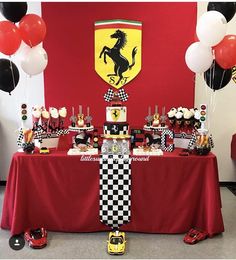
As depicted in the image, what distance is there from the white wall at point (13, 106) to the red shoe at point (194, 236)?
2329 millimetres

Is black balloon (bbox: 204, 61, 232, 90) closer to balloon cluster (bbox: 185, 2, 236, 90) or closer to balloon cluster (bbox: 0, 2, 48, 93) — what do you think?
balloon cluster (bbox: 185, 2, 236, 90)

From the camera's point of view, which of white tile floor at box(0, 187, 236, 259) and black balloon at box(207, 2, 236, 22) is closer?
white tile floor at box(0, 187, 236, 259)

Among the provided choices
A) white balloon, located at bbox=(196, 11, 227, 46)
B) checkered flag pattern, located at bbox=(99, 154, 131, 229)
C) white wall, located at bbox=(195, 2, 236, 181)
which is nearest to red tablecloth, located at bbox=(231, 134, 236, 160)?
white wall, located at bbox=(195, 2, 236, 181)

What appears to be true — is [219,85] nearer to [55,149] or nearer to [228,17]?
[228,17]

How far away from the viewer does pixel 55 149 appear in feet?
9.29

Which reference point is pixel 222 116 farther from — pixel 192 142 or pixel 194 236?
pixel 194 236

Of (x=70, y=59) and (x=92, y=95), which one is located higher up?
(x=70, y=59)

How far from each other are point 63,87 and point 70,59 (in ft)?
1.06

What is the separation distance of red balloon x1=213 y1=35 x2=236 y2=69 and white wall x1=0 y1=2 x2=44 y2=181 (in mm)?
2155

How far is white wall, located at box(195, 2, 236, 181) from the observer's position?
12.4 feet

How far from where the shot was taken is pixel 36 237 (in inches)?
97.9

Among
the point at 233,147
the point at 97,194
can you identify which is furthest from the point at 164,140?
the point at 233,147

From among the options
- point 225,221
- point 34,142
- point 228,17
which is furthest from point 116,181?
point 228,17

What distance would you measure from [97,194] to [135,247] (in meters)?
0.52
